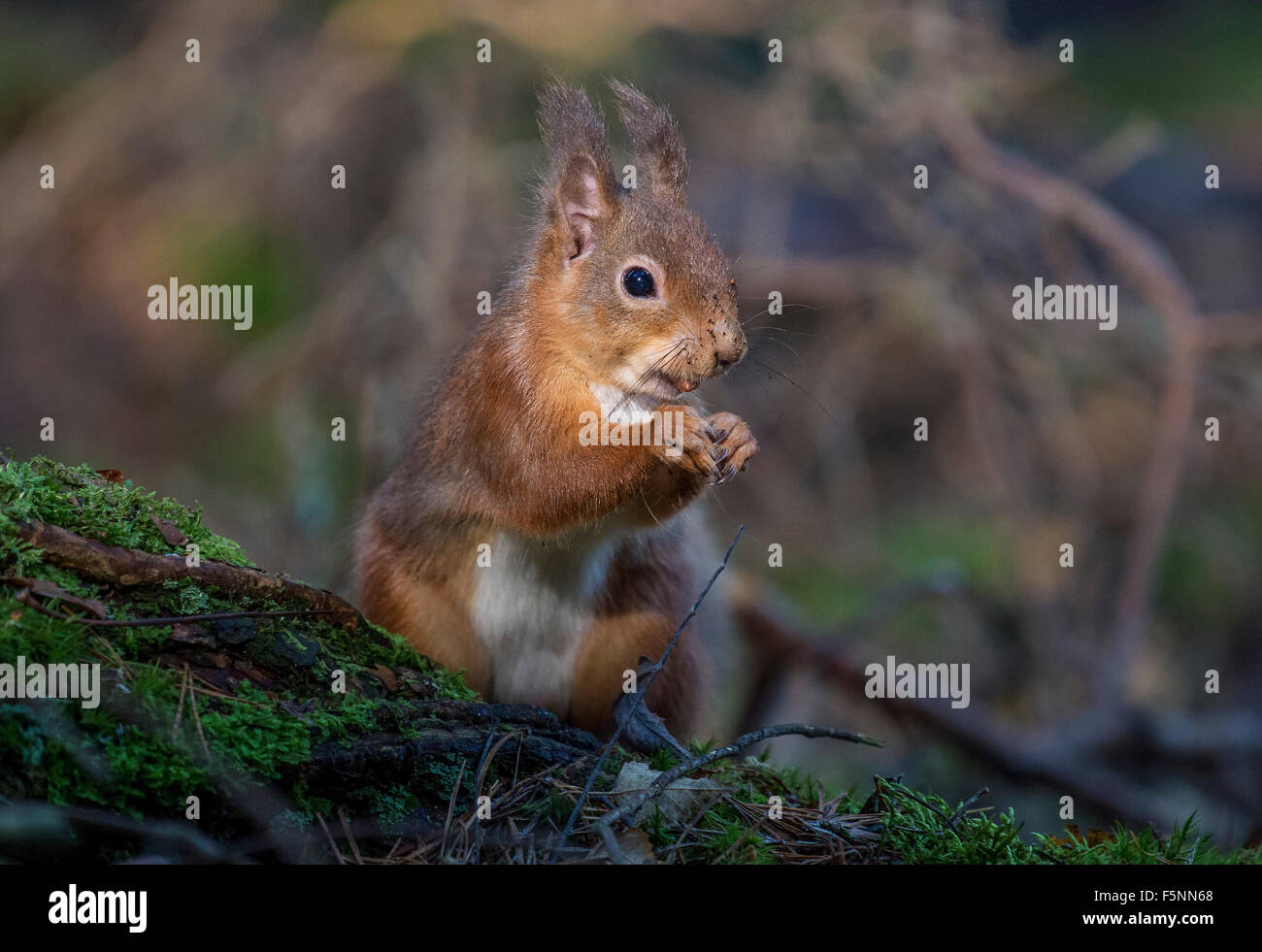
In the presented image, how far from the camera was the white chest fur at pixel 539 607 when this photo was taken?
423cm

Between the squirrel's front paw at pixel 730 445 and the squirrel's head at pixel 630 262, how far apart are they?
185mm

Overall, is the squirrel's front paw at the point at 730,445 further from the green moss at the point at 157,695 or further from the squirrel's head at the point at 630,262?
the green moss at the point at 157,695

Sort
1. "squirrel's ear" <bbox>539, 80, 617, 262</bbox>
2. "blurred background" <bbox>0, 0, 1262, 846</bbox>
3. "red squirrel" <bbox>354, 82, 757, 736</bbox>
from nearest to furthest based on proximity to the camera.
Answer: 1. "red squirrel" <bbox>354, 82, 757, 736</bbox>
2. "squirrel's ear" <bbox>539, 80, 617, 262</bbox>
3. "blurred background" <bbox>0, 0, 1262, 846</bbox>

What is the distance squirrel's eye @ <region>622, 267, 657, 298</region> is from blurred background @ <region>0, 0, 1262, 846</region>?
282 cm

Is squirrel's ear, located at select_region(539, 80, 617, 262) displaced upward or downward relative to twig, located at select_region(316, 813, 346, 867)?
upward

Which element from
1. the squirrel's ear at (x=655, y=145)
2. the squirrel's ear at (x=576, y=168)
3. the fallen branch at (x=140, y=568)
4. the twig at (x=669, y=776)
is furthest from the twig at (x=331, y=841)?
the squirrel's ear at (x=655, y=145)

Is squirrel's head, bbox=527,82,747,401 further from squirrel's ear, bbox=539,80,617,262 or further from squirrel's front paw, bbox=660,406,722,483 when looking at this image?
squirrel's front paw, bbox=660,406,722,483

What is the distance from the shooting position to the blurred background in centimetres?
697

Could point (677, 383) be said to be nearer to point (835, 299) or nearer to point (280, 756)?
point (280, 756)

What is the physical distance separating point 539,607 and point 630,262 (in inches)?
48.8

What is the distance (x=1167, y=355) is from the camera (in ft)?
24.1

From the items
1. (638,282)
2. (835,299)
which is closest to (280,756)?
(638,282)

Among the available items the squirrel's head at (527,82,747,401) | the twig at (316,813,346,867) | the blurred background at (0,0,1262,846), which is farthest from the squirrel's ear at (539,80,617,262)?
the blurred background at (0,0,1262,846)

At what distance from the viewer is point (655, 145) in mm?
4102
